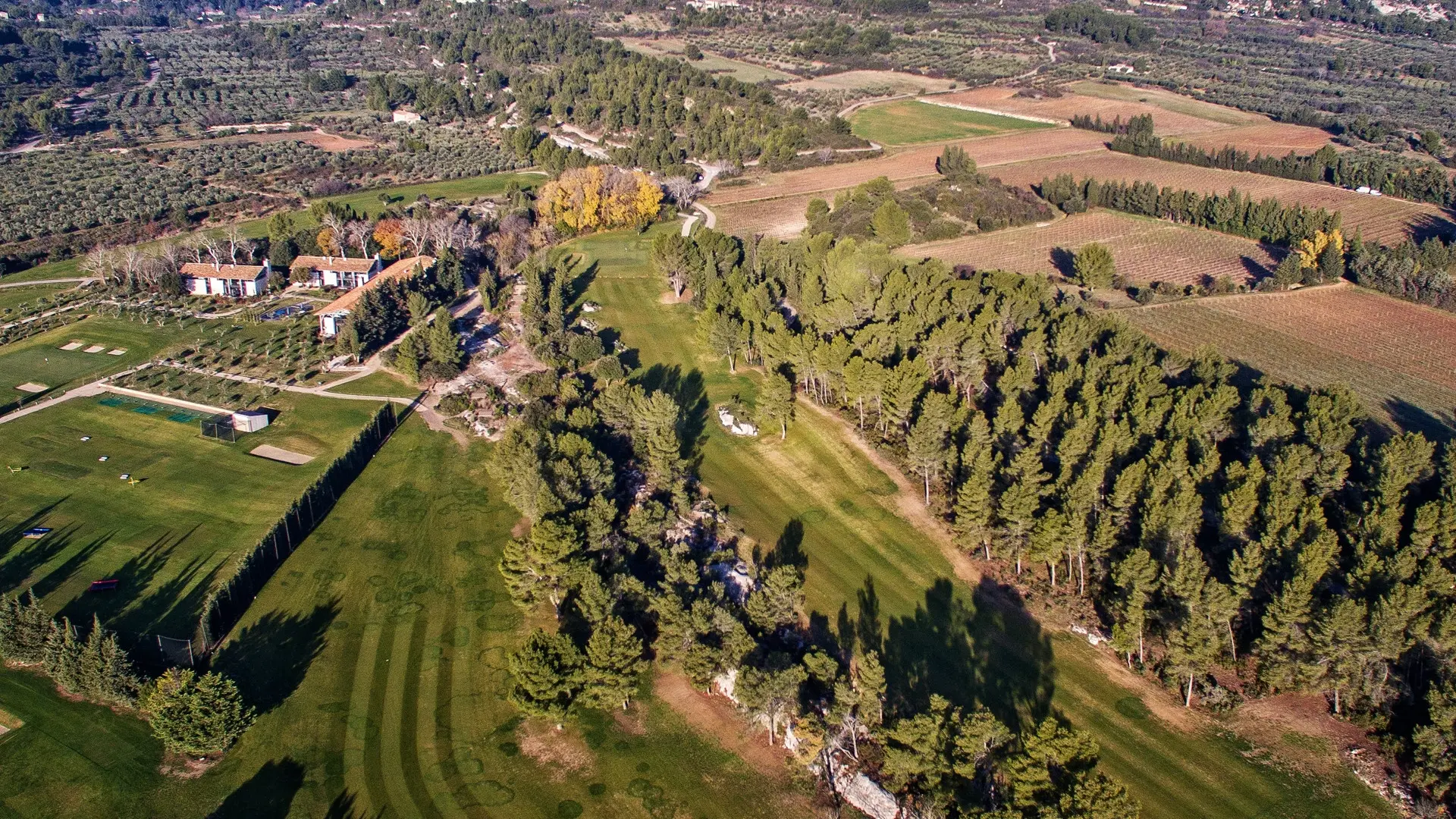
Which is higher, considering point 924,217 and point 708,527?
point 924,217

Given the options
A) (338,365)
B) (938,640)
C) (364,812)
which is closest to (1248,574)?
(938,640)

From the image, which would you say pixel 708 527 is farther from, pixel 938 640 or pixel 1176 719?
pixel 1176 719

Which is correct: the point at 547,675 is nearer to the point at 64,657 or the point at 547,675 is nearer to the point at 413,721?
the point at 413,721

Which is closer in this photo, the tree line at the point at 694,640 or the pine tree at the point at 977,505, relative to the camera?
the tree line at the point at 694,640

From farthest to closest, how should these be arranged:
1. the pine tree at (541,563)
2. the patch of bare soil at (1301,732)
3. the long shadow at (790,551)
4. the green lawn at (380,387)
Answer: the green lawn at (380,387) → the long shadow at (790,551) → the pine tree at (541,563) → the patch of bare soil at (1301,732)

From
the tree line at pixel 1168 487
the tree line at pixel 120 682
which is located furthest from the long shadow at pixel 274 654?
the tree line at pixel 1168 487

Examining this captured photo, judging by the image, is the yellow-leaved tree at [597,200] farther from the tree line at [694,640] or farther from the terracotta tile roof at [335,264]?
the tree line at [694,640]
